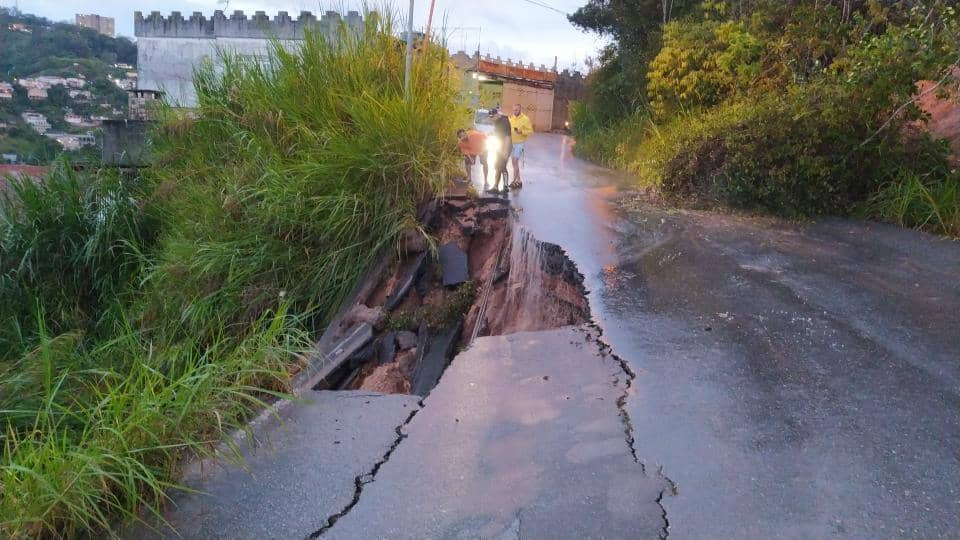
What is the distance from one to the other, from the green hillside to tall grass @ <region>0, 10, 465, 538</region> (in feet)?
13.2

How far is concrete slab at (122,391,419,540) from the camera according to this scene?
3158 mm

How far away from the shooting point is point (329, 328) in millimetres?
6234

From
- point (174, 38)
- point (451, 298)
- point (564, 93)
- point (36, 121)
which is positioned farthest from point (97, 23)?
point (451, 298)

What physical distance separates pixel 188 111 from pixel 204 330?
4.75 m

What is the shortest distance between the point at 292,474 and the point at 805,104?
301 inches

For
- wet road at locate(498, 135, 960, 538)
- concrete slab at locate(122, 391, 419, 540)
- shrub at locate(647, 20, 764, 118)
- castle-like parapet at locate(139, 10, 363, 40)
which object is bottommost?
concrete slab at locate(122, 391, 419, 540)

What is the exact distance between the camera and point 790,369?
4422 mm

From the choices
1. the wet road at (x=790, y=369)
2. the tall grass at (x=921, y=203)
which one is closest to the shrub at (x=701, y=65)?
the tall grass at (x=921, y=203)

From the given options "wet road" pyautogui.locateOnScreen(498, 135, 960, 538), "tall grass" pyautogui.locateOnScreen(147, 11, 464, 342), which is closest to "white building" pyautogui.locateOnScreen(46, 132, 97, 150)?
"tall grass" pyautogui.locateOnScreen(147, 11, 464, 342)

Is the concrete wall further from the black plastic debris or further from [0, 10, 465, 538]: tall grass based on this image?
the black plastic debris

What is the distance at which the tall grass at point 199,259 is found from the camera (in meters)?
3.43

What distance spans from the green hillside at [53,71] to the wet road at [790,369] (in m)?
10.8

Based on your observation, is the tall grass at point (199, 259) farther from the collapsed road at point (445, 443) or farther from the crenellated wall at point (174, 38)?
the crenellated wall at point (174, 38)

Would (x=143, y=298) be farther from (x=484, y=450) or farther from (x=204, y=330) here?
(x=484, y=450)
